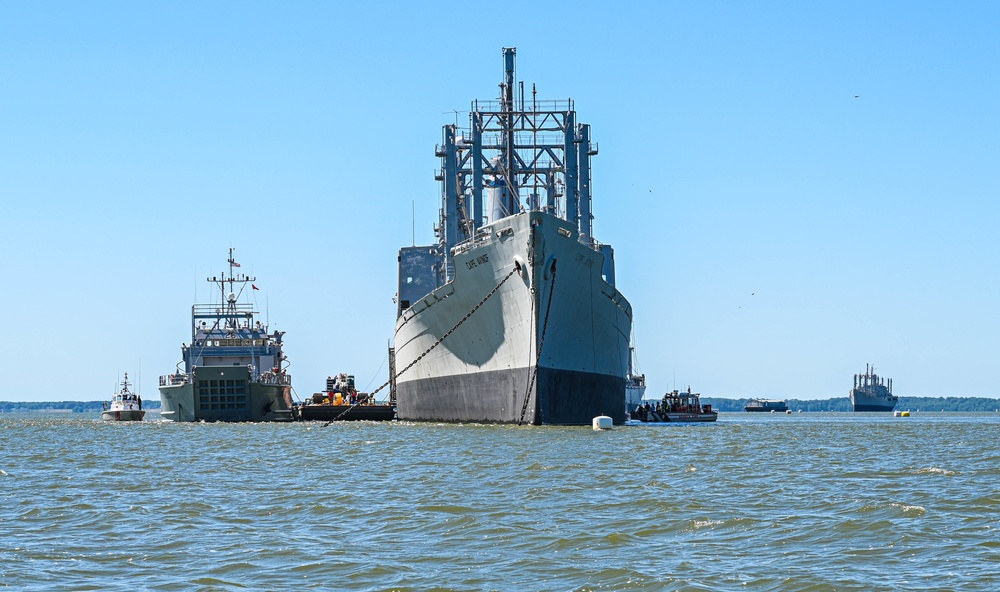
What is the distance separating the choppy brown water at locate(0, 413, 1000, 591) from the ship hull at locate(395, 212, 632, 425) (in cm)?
1328

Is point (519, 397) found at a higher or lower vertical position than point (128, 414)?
higher

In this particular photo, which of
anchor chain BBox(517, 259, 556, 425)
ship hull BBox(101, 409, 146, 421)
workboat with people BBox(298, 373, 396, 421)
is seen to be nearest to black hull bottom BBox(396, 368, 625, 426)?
anchor chain BBox(517, 259, 556, 425)

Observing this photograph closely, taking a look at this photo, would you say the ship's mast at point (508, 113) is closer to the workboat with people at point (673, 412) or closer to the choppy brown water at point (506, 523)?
the workboat with people at point (673, 412)

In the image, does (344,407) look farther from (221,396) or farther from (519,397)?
(519,397)

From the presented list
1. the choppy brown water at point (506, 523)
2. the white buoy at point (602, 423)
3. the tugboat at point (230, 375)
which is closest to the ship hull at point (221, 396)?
the tugboat at point (230, 375)

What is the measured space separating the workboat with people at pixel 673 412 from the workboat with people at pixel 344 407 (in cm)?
1535

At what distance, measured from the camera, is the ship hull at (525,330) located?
44688 millimetres

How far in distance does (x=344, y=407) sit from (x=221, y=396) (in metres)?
7.37

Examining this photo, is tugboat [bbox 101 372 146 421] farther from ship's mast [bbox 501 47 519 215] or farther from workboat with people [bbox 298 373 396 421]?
ship's mast [bbox 501 47 519 215]

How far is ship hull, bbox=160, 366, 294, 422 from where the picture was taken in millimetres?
72188

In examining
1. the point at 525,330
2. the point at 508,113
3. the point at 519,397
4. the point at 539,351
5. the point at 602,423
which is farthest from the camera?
the point at 508,113

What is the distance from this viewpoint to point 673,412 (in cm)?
8525

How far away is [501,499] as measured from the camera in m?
20.6

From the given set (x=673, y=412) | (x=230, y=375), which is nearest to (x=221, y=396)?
(x=230, y=375)
